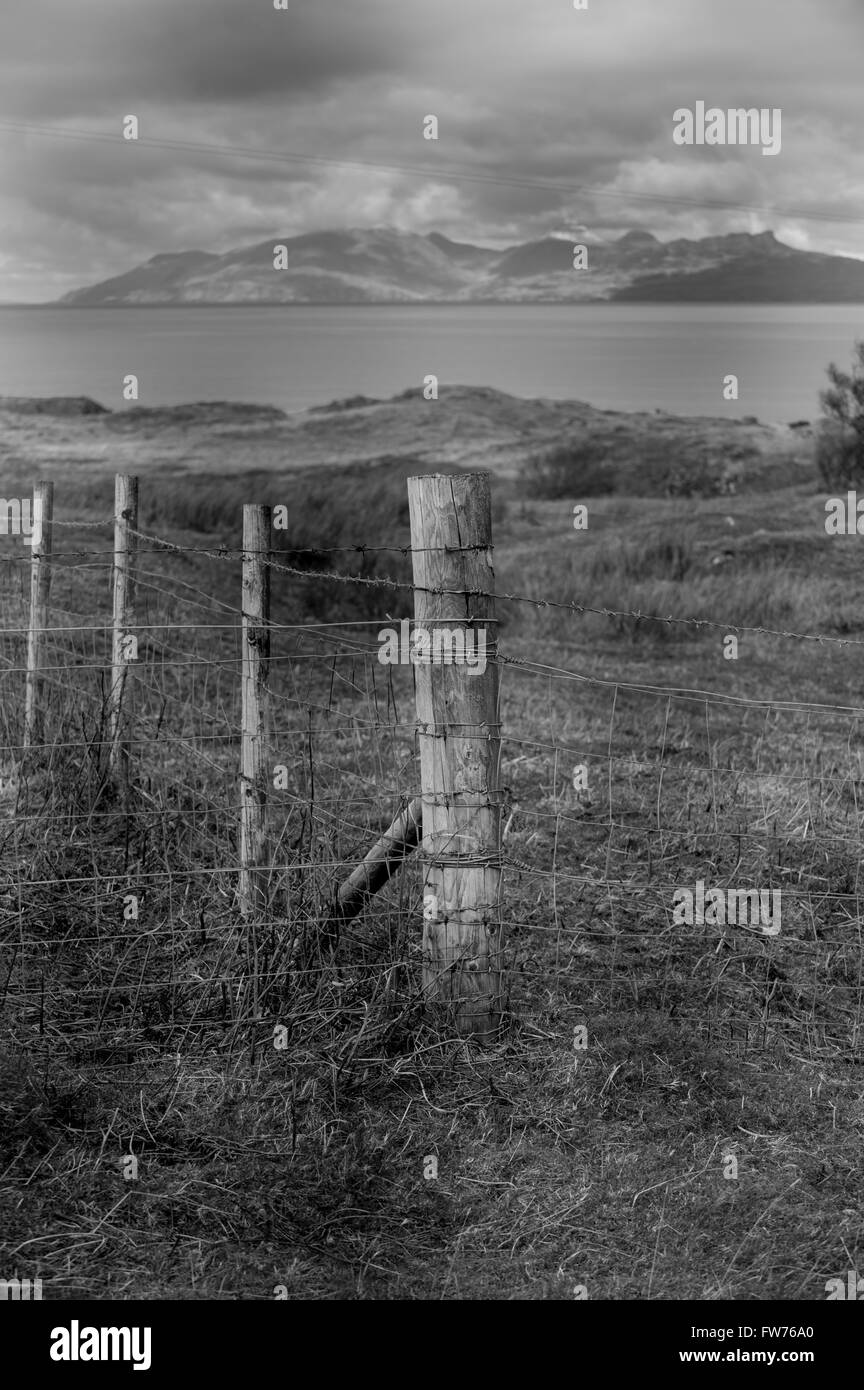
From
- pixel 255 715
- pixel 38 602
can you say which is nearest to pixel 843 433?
pixel 38 602

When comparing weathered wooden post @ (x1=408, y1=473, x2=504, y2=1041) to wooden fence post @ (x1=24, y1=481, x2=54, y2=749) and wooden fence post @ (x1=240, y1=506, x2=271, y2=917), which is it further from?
wooden fence post @ (x1=24, y1=481, x2=54, y2=749)

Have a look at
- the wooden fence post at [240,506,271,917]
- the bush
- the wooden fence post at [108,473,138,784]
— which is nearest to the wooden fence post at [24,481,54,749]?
the wooden fence post at [108,473,138,784]

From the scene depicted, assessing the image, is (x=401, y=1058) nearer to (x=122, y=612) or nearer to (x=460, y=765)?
(x=460, y=765)

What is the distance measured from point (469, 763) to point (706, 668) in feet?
31.6

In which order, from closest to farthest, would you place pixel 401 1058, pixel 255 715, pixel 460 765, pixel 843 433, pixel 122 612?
pixel 401 1058 < pixel 460 765 < pixel 255 715 < pixel 122 612 < pixel 843 433

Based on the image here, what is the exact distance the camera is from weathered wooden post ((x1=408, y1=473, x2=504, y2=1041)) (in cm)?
482

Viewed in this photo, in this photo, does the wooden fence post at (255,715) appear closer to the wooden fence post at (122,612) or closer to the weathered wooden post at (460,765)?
the weathered wooden post at (460,765)

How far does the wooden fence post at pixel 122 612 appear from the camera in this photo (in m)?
7.39

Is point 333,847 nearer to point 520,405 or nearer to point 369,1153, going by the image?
point 369,1153

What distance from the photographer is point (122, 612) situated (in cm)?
802

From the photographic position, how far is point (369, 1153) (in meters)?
4.21

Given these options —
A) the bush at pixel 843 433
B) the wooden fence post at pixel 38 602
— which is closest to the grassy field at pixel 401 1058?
the wooden fence post at pixel 38 602

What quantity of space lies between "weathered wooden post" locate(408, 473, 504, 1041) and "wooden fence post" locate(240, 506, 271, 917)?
0.85 meters

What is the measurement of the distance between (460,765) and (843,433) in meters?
26.2
